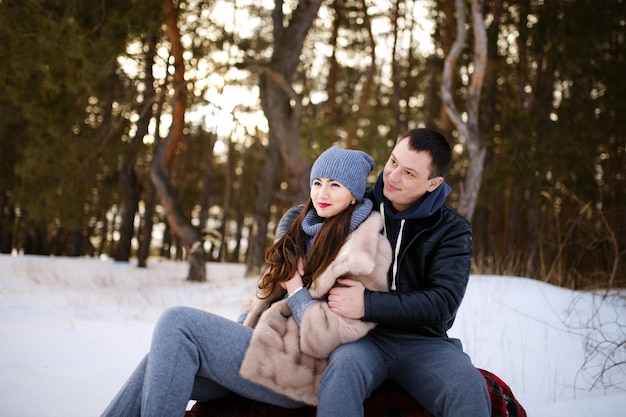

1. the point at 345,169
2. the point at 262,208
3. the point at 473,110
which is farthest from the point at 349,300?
the point at 262,208

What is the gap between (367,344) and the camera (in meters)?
2.11

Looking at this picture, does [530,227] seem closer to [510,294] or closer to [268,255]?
[510,294]

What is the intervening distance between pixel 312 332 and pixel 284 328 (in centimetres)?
17

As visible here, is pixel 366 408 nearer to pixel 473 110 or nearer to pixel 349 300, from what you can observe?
pixel 349 300

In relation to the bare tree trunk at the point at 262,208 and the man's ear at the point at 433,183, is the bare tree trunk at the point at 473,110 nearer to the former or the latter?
the bare tree trunk at the point at 262,208

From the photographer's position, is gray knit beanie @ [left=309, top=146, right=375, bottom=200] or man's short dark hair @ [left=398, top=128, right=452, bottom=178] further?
man's short dark hair @ [left=398, top=128, right=452, bottom=178]

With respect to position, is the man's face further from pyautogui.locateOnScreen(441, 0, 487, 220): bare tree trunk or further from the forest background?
pyautogui.locateOnScreen(441, 0, 487, 220): bare tree trunk

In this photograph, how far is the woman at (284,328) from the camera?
1.92 meters

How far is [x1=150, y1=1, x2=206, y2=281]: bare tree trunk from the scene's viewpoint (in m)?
9.59

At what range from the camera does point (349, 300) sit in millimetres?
2039

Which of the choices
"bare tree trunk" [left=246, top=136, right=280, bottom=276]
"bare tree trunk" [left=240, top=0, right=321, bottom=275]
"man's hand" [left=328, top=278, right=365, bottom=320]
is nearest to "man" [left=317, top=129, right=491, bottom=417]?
"man's hand" [left=328, top=278, right=365, bottom=320]

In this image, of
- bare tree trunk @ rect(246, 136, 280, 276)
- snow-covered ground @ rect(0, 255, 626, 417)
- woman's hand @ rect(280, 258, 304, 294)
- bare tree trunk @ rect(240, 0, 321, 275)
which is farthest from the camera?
bare tree trunk @ rect(246, 136, 280, 276)

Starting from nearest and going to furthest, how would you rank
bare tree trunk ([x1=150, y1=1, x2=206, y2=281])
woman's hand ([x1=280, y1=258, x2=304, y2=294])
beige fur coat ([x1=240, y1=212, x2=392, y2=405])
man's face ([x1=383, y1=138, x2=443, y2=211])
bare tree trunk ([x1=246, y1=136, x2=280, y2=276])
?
1. beige fur coat ([x1=240, y1=212, x2=392, y2=405])
2. woman's hand ([x1=280, y1=258, x2=304, y2=294])
3. man's face ([x1=383, y1=138, x2=443, y2=211])
4. bare tree trunk ([x1=150, y1=1, x2=206, y2=281])
5. bare tree trunk ([x1=246, y1=136, x2=280, y2=276])

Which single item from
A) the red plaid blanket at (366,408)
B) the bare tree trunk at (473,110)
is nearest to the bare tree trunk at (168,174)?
the bare tree trunk at (473,110)
